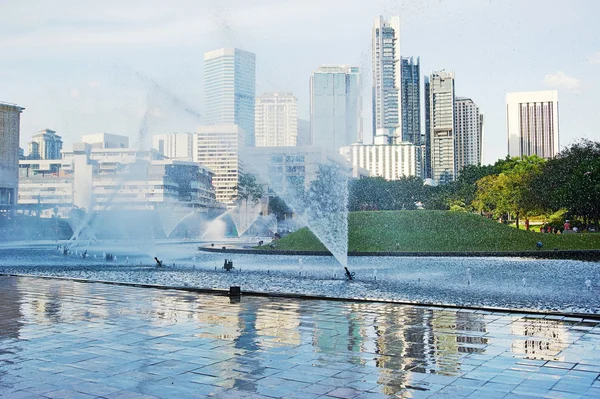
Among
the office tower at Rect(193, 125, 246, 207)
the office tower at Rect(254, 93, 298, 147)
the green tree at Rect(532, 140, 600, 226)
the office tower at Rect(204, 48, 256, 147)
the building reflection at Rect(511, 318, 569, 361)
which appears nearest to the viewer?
the building reflection at Rect(511, 318, 569, 361)

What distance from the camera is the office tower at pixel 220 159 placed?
103625 mm

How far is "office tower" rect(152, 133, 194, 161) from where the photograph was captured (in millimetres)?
117375

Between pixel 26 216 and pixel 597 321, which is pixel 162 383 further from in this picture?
pixel 26 216

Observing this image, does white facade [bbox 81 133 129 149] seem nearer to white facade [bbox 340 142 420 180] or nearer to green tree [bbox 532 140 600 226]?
green tree [bbox 532 140 600 226]

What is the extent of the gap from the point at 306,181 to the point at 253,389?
3061cm

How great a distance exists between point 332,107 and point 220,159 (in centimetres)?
8938

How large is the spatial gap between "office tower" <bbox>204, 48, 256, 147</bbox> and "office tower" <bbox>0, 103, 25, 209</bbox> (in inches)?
3439

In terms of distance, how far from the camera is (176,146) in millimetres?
117750

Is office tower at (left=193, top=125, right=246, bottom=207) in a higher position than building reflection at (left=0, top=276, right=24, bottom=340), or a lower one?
higher

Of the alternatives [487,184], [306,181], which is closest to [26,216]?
[487,184]

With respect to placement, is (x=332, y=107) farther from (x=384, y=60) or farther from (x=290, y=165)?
(x=384, y=60)

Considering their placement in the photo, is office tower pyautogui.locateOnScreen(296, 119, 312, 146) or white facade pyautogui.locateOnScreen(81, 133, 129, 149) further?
white facade pyautogui.locateOnScreen(81, 133, 129, 149)

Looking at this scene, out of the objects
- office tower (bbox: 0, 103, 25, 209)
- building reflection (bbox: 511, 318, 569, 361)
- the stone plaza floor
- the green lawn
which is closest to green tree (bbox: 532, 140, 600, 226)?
the green lawn

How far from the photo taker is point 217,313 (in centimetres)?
1302
